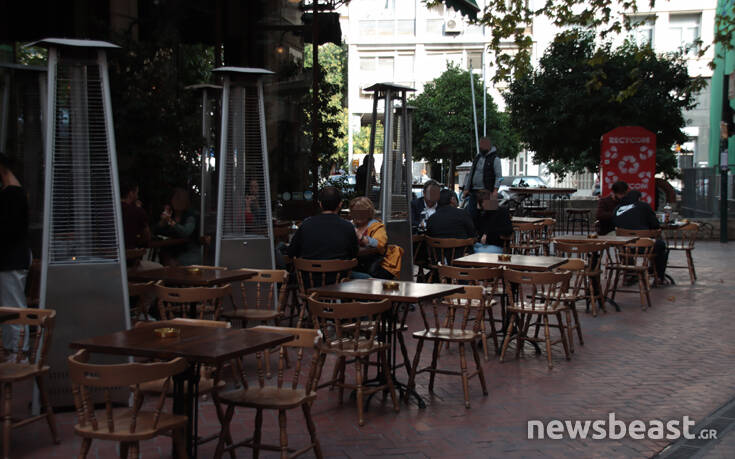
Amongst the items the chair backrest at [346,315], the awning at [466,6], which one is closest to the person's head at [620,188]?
the awning at [466,6]

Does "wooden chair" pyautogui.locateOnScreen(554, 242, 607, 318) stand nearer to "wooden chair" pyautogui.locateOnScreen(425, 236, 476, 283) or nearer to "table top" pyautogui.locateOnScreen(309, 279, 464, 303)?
"wooden chair" pyautogui.locateOnScreen(425, 236, 476, 283)

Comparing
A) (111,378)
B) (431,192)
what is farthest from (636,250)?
(111,378)

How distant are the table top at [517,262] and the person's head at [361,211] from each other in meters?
1.13

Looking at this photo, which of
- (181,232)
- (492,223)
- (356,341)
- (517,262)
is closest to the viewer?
(356,341)

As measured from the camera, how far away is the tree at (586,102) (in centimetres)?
2534

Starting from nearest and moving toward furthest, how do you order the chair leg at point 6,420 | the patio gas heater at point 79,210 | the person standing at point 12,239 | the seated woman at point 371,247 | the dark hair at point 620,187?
the chair leg at point 6,420 → the patio gas heater at point 79,210 → the person standing at point 12,239 → the seated woman at point 371,247 → the dark hair at point 620,187

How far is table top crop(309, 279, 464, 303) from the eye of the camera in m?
5.93

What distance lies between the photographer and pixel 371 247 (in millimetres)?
8969

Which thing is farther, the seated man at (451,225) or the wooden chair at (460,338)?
the seated man at (451,225)

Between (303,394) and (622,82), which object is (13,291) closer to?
(303,394)

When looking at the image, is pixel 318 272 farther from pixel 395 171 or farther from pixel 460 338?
pixel 395 171

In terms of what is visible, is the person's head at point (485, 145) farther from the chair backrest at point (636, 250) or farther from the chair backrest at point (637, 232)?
the chair backrest at point (636, 250)

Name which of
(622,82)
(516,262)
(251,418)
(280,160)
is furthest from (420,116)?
(251,418)

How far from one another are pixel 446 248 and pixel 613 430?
16.5 feet
